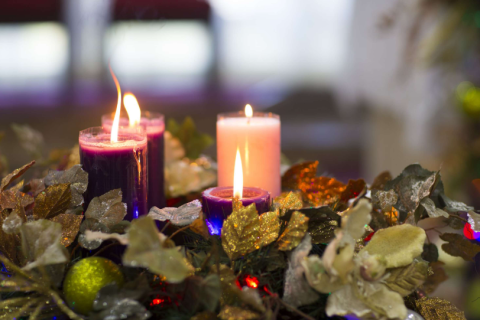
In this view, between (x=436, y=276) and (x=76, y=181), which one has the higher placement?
(x=76, y=181)

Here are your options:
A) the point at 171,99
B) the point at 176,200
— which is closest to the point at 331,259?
the point at 176,200

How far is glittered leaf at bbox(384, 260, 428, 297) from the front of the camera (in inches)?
14.1

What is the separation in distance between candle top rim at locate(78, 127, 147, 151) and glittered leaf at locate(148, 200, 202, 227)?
0.27 feet

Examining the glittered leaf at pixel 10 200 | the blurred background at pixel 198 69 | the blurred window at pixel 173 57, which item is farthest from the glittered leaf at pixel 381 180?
the blurred window at pixel 173 57

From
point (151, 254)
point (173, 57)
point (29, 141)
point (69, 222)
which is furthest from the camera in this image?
point (173, 57)

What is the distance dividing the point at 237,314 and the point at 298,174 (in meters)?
0.30

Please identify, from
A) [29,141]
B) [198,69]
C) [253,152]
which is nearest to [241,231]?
[253,152]

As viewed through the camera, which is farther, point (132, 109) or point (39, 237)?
point (132, 109)

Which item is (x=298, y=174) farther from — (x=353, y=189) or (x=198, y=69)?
(x=198, y=69)

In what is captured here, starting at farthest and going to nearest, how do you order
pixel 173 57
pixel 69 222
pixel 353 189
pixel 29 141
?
pixel 173 57
pixel 29 141
pixel 353 189
pixel 69 222

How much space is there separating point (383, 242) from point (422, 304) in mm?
90

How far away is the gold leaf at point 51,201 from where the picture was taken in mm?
402

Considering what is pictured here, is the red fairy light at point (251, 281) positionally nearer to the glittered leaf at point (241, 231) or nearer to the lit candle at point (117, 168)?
the glittered leaf at point (241, 231)

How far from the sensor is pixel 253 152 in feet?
1.93
